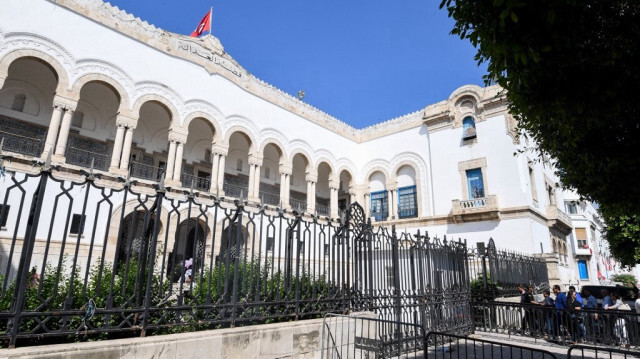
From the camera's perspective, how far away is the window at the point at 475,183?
733 inches

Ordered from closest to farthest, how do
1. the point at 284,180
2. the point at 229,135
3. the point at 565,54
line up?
the point at 565,54 < the point at 229,135 < the point at 284,180

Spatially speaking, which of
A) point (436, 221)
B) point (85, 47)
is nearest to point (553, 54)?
point (85, 47)

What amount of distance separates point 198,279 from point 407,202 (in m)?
18.1

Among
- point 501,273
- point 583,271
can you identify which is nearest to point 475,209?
point 501,273

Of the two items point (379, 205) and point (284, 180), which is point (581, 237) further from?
point (284, 180)

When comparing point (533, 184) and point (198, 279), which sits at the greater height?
point (533, 184)

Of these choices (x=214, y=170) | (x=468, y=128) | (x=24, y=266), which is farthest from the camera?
(x=468, y=128)

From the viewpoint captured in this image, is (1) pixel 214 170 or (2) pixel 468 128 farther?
(2) pixel 468 128

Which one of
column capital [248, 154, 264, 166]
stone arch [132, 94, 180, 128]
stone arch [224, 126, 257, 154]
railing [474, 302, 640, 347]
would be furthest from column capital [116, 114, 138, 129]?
railing [474, 302, 640, 347]

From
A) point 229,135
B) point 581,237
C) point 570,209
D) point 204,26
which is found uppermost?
point 204,26

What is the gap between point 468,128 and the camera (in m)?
19.6

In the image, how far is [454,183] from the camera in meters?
19.5

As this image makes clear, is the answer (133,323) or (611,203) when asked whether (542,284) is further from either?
(133,323)

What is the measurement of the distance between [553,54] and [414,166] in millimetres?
18046
